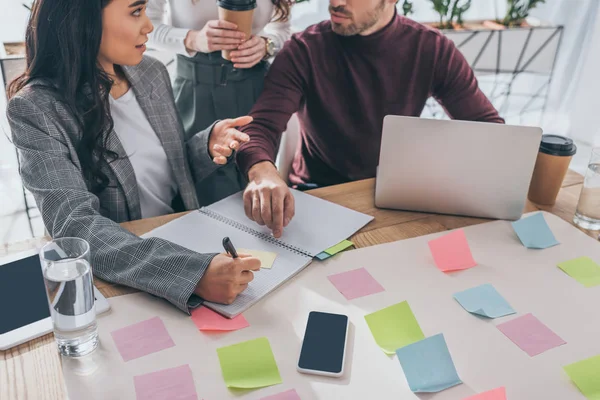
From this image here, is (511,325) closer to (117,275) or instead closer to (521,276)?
(521,276)

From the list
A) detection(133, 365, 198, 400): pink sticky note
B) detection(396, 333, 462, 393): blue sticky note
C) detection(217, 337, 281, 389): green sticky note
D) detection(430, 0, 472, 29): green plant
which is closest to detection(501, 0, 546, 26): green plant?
detection(430, 0, 472, 29): green plant

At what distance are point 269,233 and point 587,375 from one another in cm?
62

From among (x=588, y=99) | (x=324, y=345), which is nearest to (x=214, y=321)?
(x=324, y=345)

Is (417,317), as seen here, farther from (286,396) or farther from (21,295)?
(21,295)

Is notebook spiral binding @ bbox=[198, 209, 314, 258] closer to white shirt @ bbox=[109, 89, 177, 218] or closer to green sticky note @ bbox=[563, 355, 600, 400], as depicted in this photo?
white shirt @ bbox=[109, 89, 177, 218]

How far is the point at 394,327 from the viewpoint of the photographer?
90 cm

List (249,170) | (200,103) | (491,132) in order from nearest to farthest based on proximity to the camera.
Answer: (491,132)
(249,170)
(200,103)

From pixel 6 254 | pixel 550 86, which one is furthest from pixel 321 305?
pixel 550 86

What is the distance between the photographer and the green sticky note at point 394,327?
2.85 feet

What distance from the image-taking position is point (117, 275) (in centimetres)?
97

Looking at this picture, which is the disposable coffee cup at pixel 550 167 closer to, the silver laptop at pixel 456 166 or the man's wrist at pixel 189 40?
the silver laptop at pixel 456 166

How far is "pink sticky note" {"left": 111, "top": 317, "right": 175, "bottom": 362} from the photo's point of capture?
0.83 metres

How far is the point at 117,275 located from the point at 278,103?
0.75 metres

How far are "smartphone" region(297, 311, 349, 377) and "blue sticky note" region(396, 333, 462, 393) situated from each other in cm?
9
